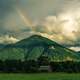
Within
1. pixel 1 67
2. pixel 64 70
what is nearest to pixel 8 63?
pixel 1 67

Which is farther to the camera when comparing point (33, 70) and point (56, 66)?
point (56, 66)

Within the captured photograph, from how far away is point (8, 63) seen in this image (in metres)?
94.5

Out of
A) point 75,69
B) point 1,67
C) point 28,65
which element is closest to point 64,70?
point 75,69

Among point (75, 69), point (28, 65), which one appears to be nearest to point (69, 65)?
point (75, 69)

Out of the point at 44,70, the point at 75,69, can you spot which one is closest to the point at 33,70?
the point at 44,70

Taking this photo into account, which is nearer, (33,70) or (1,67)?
(33,70)

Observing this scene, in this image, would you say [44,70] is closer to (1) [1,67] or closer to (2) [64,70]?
(2) [64,70]

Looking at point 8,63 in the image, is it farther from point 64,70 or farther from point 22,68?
point 64,70

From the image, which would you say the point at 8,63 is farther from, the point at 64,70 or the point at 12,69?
the point at 64,70

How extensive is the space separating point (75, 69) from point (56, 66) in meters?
6.55

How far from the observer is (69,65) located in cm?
9031

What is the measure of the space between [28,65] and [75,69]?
42.2ft

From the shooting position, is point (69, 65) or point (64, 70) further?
point (69, 65)

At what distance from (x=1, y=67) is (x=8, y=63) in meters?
5.71
